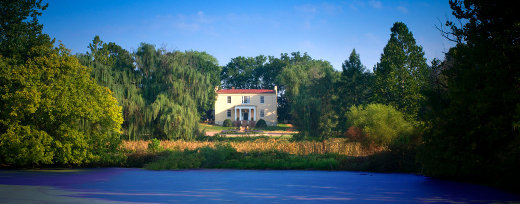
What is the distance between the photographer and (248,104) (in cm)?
6850

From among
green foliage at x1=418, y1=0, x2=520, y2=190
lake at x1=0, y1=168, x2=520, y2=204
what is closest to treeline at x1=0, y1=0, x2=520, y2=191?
green foliage at x1=418, y1=0, x2=520, y2=190

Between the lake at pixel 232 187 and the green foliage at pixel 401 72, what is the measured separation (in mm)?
11751

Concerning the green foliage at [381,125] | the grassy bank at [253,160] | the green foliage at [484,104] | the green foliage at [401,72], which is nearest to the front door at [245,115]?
the green foliage at [401,72]

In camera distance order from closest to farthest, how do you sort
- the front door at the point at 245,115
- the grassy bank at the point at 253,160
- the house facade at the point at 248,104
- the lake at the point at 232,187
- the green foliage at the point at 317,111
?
the lake at the point at 232,187 → the grassy bank at the point at 253,160 → the green foliage at the point at 317,111 → the house facade at the point at 248,104 → the front door at the point at 245,115

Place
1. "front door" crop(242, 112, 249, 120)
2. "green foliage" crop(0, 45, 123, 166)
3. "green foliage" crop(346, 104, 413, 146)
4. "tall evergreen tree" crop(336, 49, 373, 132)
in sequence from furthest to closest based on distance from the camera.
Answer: "front door" crop(242, 112, 249, 120) < "tall evergreen tree" crop(336, 49, 373, 132) < "green foliage" crop(346, 104, 413, 146) < "green foliage" crop(0, 45, 123, 166)

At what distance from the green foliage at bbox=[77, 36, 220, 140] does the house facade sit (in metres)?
32.7

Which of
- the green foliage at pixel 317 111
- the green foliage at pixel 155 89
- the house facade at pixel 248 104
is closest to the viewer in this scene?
the green foliage at pixel 155 89

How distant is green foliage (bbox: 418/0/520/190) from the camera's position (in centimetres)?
1095

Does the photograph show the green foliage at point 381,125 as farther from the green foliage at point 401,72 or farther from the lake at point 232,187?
the lake at point 232,187

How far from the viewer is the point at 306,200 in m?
12.1

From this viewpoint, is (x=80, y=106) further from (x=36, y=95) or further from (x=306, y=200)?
(x=306, y=200)

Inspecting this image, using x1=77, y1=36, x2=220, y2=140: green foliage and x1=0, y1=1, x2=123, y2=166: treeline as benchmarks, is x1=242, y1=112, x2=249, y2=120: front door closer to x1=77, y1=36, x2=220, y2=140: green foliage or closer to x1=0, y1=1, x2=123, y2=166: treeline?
x1=77, y1=36, x2=220, y2=140: green foliage

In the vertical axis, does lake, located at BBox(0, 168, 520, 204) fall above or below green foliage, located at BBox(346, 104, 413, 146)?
below

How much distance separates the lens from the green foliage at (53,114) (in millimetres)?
18625
